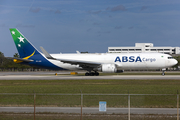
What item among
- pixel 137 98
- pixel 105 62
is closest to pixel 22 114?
pixel 137 98

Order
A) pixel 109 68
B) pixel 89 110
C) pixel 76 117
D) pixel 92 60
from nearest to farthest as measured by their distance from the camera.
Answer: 1. pixel 76 117
2. pixel 89 110
3. pixel 109 68
4. pixel 92 60

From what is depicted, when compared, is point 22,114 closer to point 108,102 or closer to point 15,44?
point 108,102

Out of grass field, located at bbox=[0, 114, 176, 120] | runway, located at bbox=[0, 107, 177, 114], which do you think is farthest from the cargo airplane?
grass field, located at bbox=[0, 114, 176, 120]

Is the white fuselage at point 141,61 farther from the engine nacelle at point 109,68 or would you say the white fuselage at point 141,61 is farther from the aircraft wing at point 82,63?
the aircraft wing at point 82,63

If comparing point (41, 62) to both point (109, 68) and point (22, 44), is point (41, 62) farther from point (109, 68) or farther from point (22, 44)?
point (109, 68)

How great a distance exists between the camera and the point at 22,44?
1884 inches

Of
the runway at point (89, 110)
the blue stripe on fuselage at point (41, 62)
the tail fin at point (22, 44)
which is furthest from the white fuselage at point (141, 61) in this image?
the runway at point (89, 110)

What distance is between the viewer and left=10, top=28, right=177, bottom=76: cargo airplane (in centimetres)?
4447

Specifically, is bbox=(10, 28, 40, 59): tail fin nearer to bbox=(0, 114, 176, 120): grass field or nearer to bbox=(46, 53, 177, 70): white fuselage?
bbox=(46, 53, 177, 70): white fuselage

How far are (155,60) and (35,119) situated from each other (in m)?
35.4

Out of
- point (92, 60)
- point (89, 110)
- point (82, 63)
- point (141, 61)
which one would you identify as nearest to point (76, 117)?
point (89, 110)

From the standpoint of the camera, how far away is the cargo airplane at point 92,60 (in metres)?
44.5

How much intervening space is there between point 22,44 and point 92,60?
14399 mm

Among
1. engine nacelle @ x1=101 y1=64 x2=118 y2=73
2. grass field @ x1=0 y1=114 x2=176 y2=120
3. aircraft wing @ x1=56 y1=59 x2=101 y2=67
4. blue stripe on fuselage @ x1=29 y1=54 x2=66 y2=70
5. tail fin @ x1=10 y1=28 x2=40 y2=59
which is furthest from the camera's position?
blue stripe on fuselage @ x1=29 y1=54 x2=66 y2=70
